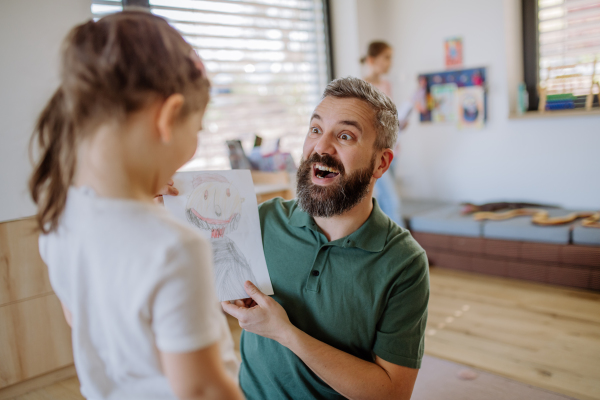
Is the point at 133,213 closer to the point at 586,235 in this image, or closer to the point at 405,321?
the point at 405,321

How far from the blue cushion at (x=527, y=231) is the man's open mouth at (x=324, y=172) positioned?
7.40 feet

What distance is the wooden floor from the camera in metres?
2.07

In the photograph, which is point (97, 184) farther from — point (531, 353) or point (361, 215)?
point (531, 353)

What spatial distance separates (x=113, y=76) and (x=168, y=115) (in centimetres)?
6

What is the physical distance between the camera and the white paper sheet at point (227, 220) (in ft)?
3.38

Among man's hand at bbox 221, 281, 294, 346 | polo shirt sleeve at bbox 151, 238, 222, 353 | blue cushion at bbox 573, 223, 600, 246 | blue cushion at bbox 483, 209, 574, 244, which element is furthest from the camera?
blue cushion at bbox 483, 209, 574, 244

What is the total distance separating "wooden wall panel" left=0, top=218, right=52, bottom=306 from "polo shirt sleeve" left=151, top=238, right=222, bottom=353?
191 centimetres

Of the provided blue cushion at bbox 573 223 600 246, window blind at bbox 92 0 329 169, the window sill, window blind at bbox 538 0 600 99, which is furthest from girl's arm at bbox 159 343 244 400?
window blind at bbox 538 0 600 99

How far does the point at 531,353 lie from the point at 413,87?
2.76 meters

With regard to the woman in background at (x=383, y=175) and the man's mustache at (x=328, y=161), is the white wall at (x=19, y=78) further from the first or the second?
the woman in background at (x=383, y=175)

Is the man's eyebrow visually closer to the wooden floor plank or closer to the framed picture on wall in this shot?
the wooden floor plank

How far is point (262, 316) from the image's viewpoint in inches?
39.9

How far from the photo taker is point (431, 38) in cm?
417

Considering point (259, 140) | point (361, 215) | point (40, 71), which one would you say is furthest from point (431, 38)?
point (361, 215)
